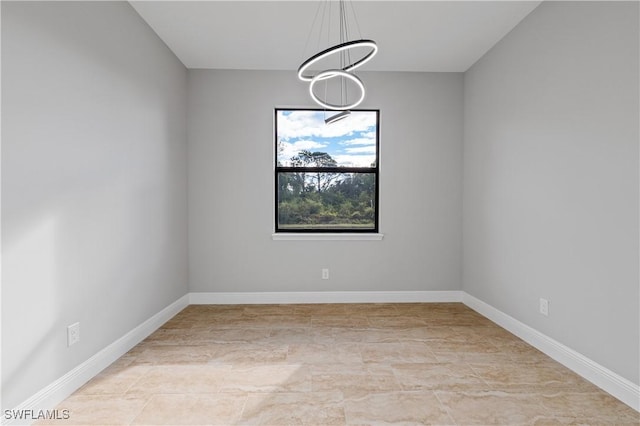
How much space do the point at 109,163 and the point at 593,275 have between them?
3263 mm

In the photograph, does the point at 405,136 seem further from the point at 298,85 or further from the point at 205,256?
the point at 205,256

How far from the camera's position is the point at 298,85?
4.14m

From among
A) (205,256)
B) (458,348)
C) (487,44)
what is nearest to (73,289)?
(205,256)

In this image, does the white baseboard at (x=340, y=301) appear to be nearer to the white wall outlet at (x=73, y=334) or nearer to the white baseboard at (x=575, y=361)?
the white baseboard at (x=575, y=361)

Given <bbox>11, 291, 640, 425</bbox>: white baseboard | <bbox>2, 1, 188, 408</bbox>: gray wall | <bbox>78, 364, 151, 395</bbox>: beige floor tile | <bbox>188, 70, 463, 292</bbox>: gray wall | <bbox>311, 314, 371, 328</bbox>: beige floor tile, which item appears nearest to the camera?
<bbox>2, 1, 188, 408</bbox>: gray wall

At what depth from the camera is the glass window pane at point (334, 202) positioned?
4.30 metres

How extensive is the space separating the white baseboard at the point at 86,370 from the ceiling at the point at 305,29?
8.32 ft

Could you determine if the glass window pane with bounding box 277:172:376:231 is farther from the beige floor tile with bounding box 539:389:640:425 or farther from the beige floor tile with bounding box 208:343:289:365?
the beige floor tile with bounding box 539:389:640:425

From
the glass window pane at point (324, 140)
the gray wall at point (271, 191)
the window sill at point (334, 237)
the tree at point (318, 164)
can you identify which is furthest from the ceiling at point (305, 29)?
the window sill at point (334, 237)

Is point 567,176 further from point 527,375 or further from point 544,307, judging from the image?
point 527,375

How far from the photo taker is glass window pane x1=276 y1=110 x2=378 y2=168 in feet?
14.0

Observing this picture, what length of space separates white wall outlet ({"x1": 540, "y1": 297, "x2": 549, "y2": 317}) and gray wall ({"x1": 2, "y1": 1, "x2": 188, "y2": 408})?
3159 mm

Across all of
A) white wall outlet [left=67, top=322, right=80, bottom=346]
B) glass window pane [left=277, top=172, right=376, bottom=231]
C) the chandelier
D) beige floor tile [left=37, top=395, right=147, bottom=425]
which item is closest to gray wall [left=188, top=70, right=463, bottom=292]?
glass window pane [left=277, top=172, right=376, bottom=231]

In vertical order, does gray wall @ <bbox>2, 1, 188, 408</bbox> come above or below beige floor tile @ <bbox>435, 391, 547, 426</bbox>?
above
